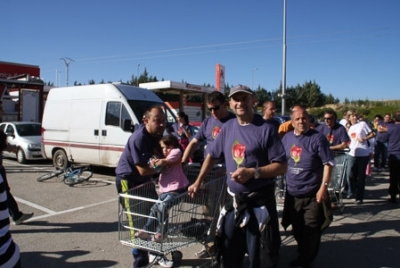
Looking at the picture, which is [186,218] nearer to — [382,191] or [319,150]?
[319,150]

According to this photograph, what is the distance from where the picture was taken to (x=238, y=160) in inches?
122

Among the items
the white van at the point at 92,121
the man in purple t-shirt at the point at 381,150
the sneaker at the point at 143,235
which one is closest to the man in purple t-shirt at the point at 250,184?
the sneaker at the point at 143,235

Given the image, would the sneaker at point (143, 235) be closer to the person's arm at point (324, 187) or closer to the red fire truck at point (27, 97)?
the person's arm at point (324, 187)

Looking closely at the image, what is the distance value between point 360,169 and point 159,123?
559 centimetres

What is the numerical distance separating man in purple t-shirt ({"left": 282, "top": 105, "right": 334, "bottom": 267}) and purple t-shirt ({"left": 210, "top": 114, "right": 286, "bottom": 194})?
4.19 feet

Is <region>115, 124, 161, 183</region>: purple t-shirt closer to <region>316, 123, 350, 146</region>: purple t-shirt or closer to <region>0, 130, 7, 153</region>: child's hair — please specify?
<region>0, 130, 7, 153</region>: child's hair

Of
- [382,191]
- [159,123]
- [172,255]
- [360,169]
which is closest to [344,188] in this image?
[360,169]

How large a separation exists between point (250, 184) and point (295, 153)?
156cm

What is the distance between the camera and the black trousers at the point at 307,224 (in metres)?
4.08

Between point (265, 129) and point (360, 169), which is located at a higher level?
point (265, 129)

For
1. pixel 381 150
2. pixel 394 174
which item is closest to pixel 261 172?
pixel 394 174

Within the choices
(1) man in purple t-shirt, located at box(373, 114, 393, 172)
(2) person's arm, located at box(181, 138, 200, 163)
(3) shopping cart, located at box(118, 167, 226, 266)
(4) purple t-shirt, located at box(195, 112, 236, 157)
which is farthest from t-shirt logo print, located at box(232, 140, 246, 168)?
(1) man in purple t-shirt, located at box(373, 114, 393, 172)

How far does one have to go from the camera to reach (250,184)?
3092 mm

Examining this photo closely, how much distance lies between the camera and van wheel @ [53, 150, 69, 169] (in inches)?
441
